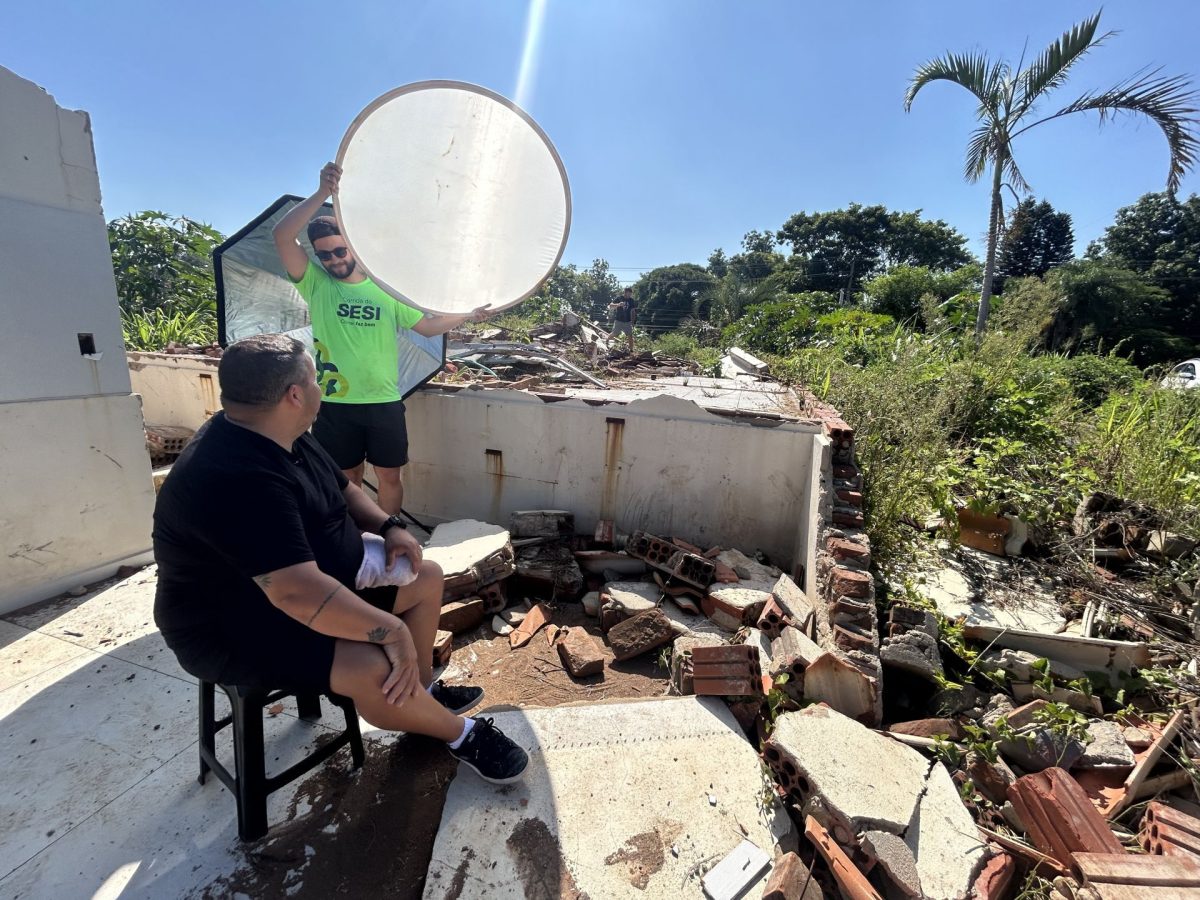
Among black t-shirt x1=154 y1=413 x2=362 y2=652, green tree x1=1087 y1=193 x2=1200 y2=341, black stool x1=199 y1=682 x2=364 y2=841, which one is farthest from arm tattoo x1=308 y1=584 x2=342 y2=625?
green tree x1=1087 y1=193 x2=1200 y2=341

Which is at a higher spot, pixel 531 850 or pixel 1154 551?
pixel 1154 551

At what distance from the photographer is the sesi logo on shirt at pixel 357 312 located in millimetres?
2727

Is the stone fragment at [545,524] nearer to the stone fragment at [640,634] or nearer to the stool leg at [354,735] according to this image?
the stone fragment at [640,634]

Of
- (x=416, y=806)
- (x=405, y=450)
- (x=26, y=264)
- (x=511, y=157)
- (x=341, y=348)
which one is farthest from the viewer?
(x=405, y=450)

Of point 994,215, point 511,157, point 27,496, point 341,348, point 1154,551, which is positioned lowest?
point 1154,551

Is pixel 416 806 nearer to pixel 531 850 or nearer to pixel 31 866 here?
pixel 531 850

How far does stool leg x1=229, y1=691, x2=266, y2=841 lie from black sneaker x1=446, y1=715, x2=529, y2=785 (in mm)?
551

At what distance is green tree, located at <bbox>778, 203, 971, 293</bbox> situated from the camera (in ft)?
96.4

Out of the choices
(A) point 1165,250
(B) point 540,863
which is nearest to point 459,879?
(B) point 540,863

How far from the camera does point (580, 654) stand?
98.8 inches

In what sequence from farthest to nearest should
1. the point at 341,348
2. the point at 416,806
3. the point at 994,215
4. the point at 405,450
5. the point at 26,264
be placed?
the point at 994,215, the point at 405,450, the point at 341,348, the point at 26,264, the point at 416,806

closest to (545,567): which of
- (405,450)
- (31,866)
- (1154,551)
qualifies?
(405,450)

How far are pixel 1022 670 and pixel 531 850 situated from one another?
2.30 m

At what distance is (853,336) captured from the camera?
344 inches
